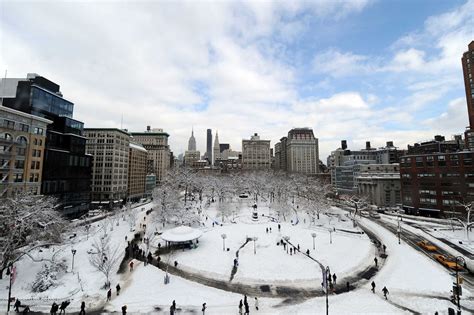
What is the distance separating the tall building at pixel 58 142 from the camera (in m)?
55.6

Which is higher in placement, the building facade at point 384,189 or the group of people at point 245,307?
the building facade at point 384,189

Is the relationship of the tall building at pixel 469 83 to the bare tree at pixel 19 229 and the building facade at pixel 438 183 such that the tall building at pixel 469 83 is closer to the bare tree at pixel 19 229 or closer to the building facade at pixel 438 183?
the building facade at pixel 438 183

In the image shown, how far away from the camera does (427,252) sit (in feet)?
133

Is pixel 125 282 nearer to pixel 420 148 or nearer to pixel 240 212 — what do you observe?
pixel 240 212

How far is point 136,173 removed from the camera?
118 m

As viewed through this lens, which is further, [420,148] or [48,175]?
[420,148]

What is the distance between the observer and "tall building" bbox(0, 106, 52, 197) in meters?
44.0

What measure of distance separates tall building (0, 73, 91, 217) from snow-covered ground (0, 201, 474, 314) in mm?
18800

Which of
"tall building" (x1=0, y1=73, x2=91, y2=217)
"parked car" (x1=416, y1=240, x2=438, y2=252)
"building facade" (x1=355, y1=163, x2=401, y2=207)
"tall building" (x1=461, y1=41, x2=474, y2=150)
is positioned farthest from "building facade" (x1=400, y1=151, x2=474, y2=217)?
"tall building" (x1=0, y1=73, x2=91, y2=217)

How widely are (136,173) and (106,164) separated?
23948mm

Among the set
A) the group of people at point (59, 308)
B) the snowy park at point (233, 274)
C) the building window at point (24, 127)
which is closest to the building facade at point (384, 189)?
the snowy park at point (233, 274)

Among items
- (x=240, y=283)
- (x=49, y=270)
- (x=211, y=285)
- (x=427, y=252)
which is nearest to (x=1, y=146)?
(x=49, y=270)

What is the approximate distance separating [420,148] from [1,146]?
137 m

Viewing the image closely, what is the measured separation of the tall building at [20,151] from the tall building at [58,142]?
9.17 feet
